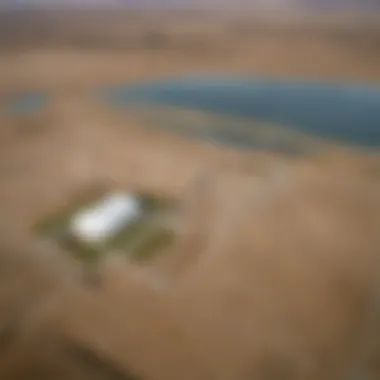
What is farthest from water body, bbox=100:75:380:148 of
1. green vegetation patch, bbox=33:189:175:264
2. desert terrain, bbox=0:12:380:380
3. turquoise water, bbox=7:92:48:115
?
green vegetation patch, bbox=33:189:175:264

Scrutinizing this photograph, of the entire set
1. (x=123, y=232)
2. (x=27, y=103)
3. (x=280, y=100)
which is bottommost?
(x=123, y=232)

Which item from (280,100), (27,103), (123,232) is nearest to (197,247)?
(123,232)

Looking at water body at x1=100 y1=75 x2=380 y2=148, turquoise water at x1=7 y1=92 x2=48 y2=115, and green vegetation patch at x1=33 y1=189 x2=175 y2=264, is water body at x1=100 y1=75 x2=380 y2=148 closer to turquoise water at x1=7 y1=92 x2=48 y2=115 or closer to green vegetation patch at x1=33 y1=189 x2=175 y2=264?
turquoise water at x1=7 y1=92 x2=48 y2=115

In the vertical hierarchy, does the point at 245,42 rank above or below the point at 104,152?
above

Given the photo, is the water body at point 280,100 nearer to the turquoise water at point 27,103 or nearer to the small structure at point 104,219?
the turquoise water at point 27,103

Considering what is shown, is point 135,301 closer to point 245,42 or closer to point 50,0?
point 245,42

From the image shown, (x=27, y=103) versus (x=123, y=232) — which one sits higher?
(x=27, y=103)

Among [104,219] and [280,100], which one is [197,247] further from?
[280,100]

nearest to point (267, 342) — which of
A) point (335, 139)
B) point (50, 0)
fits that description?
point (335, 139)
